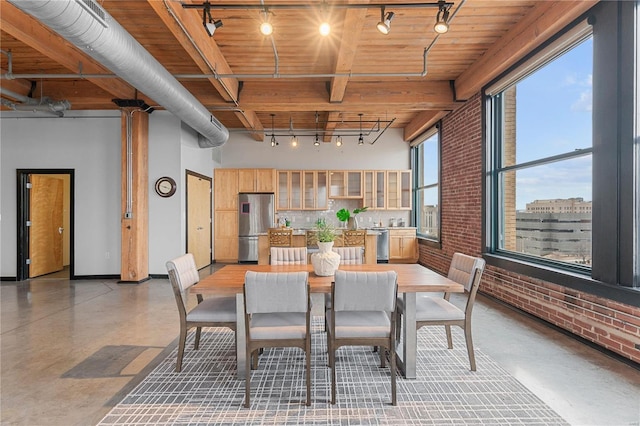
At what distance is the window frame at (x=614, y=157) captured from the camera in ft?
8.68

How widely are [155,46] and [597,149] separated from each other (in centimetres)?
497

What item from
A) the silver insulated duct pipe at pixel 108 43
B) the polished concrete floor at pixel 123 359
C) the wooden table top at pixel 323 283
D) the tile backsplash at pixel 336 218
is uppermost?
the silver insulated duct pipe at pixel 108 43

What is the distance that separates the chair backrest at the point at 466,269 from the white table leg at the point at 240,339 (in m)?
1.82

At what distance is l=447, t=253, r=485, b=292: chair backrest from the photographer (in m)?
2.64

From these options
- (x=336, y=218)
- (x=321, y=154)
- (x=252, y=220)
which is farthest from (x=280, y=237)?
(x=321, y=154)

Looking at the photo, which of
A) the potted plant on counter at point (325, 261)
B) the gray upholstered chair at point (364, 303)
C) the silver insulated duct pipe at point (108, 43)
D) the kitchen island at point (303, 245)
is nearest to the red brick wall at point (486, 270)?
the kitchen island at point (303, 245)

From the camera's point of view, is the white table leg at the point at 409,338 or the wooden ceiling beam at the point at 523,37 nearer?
the white table leg at the point at 409,338

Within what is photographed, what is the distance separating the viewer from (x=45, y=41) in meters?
3.80

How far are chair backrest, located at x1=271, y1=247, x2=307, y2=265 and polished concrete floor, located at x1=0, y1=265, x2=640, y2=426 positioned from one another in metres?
1.29

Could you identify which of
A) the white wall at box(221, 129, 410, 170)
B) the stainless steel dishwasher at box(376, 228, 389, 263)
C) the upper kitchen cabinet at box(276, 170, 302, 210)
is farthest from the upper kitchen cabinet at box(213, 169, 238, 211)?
the stainless steel dishwasher at box(376, 228, 389, 263)

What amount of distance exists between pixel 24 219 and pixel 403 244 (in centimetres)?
778

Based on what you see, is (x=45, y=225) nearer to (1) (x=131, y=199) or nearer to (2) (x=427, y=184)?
(1) (x=131, y=199)

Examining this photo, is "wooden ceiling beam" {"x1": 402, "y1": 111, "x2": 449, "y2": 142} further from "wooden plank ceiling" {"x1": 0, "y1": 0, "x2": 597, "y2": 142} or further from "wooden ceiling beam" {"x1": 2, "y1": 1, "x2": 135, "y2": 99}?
"wooden ceiling beam" {"x1": 2, "y1": 1, "x2": 135, "y2": 99}

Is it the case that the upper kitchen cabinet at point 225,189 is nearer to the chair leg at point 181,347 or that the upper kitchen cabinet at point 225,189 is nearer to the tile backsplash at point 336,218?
the tile backsplash at point 336,218
